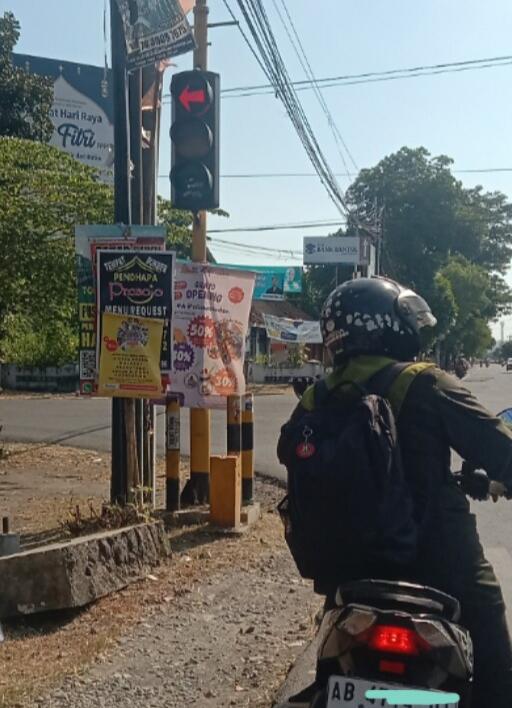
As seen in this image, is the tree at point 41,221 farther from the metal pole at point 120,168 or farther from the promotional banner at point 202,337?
the metal pole at point 120,168

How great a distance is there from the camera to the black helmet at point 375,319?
10.7 ft

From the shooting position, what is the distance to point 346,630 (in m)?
2.73

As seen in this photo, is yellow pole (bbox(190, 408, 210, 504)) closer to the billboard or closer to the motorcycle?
the motorcycle

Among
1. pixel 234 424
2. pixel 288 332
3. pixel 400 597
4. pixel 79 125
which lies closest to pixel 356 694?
pixel 400 597

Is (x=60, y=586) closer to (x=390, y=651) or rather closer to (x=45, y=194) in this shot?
(x=390, y=651)

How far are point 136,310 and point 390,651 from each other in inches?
195

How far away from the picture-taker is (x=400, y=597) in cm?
274

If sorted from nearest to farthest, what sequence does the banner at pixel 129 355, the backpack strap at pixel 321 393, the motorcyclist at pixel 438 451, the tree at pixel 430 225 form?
the motorcyclist at pixel 438 451, the backpack strap at pixel 321 393, the banner at pixel 129 355, the tree at pixel 430 225

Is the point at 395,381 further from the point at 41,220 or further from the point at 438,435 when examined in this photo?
the point at 41,220

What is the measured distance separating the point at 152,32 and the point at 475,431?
17.3 ft

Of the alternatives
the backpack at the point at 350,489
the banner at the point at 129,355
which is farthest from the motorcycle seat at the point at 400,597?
the banner at the point at 129,355

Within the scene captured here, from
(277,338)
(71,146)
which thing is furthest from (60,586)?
(277,338)

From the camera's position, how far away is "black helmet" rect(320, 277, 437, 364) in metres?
3.27

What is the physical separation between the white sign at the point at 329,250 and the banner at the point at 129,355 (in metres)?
42.4
